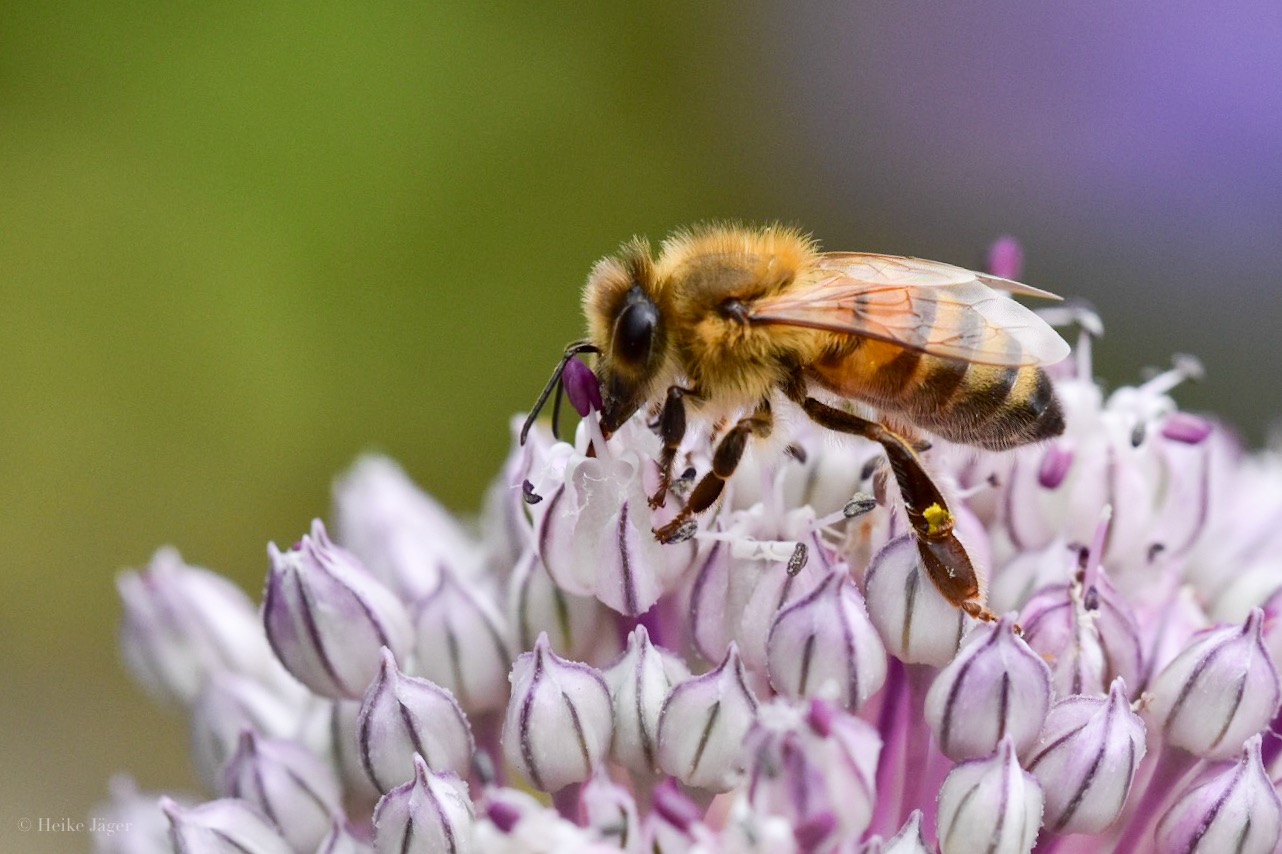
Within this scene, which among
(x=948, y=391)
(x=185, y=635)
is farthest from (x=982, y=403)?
(x=185, y=635)

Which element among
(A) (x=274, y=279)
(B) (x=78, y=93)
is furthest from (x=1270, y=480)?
(B) (x=78, y=93)

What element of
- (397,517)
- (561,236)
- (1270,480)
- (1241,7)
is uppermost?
(1241,7)

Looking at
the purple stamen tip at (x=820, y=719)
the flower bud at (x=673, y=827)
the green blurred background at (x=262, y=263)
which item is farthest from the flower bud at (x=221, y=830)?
the green blurred background at (x=262, y=263)

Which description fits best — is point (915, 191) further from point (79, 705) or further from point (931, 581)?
point (931, 581)

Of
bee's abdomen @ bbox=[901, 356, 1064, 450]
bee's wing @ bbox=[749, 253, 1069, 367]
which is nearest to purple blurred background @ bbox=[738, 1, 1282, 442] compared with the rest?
bee's abdomen @ bbox=[901, 356, 1064, 450]

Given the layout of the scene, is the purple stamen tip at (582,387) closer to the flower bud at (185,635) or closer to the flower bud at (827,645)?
the flower bud at (827,645)

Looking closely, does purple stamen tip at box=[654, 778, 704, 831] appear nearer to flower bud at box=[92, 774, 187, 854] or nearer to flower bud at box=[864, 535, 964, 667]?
flower bud at box=[864, 535, 964, 667]

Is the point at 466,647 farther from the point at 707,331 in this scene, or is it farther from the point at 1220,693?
the point at 1220,693

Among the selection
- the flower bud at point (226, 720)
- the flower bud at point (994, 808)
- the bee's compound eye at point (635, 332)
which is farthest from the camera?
the flower bud at point (226, 720)
